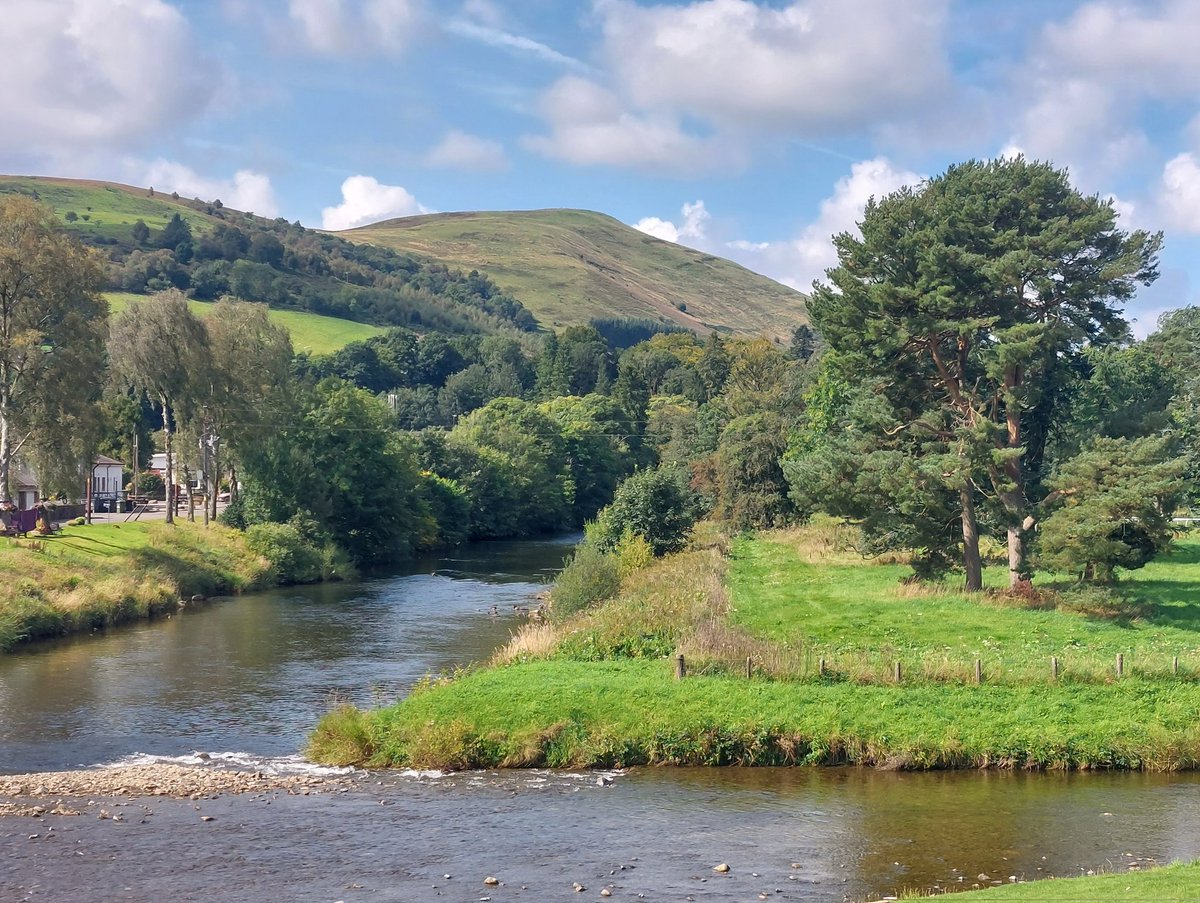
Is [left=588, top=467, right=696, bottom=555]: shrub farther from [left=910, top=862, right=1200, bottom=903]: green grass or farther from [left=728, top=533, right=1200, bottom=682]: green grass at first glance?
[left=910, top=862, right=1200, bottom=903]: green grass

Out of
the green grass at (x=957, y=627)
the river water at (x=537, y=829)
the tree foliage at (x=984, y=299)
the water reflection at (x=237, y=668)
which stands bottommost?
the river water at (x=537, y=829)

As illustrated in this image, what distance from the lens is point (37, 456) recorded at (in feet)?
194

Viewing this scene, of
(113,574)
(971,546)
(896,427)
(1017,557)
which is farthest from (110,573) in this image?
(1017,557)

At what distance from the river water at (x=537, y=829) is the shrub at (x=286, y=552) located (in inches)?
1358

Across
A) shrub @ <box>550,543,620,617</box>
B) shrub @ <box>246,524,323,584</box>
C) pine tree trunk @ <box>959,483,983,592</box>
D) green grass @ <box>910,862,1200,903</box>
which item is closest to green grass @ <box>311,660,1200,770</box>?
green grass @ <box>910,862,1200,903</box>

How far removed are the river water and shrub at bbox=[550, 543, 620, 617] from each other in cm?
1356

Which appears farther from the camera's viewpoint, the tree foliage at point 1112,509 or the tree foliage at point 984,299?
the tree foliage at point 984,299

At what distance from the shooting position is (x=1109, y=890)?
17.2 meters

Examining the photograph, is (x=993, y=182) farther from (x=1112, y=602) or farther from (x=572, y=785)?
(x=572, y=785)

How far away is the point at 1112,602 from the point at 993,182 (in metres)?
17.7

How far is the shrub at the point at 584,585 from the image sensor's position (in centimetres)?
4834

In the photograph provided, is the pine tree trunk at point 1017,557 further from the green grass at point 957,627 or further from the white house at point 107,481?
Result: the white house at point 107,481

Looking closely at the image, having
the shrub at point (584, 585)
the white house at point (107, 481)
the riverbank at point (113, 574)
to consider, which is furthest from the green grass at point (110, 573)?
the white house at point (107, 481)

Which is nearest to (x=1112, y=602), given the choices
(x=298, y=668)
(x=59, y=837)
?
(x=298, y=668)
